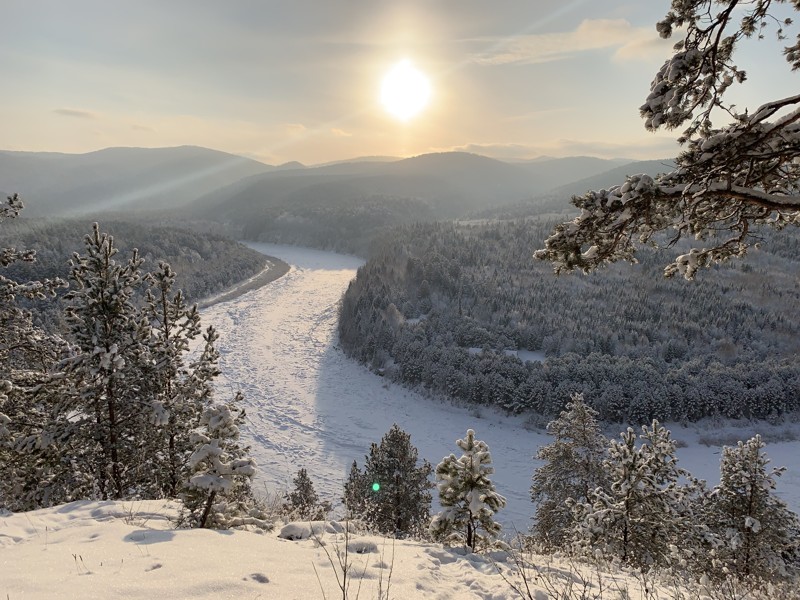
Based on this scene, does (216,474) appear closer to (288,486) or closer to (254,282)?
(288,486)

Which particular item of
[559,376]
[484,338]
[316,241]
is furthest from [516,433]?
[316,241]

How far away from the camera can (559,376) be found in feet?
149

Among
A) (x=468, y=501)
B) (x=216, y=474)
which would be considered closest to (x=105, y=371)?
(x=216, y=474)

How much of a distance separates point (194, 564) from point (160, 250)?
112304 mm

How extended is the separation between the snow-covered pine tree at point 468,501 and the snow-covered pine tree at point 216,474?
13.0ft

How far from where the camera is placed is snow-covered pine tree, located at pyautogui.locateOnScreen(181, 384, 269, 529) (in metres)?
7.54

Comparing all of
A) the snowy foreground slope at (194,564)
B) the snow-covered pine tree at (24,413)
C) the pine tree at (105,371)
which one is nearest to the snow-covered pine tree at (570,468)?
the snowy foreground slope at (194,564)

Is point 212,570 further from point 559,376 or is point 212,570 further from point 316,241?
point 316,241

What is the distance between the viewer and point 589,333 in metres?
54.4

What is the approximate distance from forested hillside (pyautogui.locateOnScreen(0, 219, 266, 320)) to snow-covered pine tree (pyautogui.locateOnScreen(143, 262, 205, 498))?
73738 millimetres

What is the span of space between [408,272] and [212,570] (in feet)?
238

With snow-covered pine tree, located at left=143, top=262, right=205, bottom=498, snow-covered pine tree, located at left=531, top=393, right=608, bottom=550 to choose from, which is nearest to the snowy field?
snow-covered pine tree, located at left=531, top=393, right=608, bottom=550

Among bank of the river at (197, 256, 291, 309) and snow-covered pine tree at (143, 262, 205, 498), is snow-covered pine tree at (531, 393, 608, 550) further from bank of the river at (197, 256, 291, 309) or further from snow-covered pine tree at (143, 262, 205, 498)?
bank of the river at (197, 256, 291, 309)

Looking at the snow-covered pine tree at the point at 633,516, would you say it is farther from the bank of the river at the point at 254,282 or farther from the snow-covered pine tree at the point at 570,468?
the bank of the river at the point at 254,282
